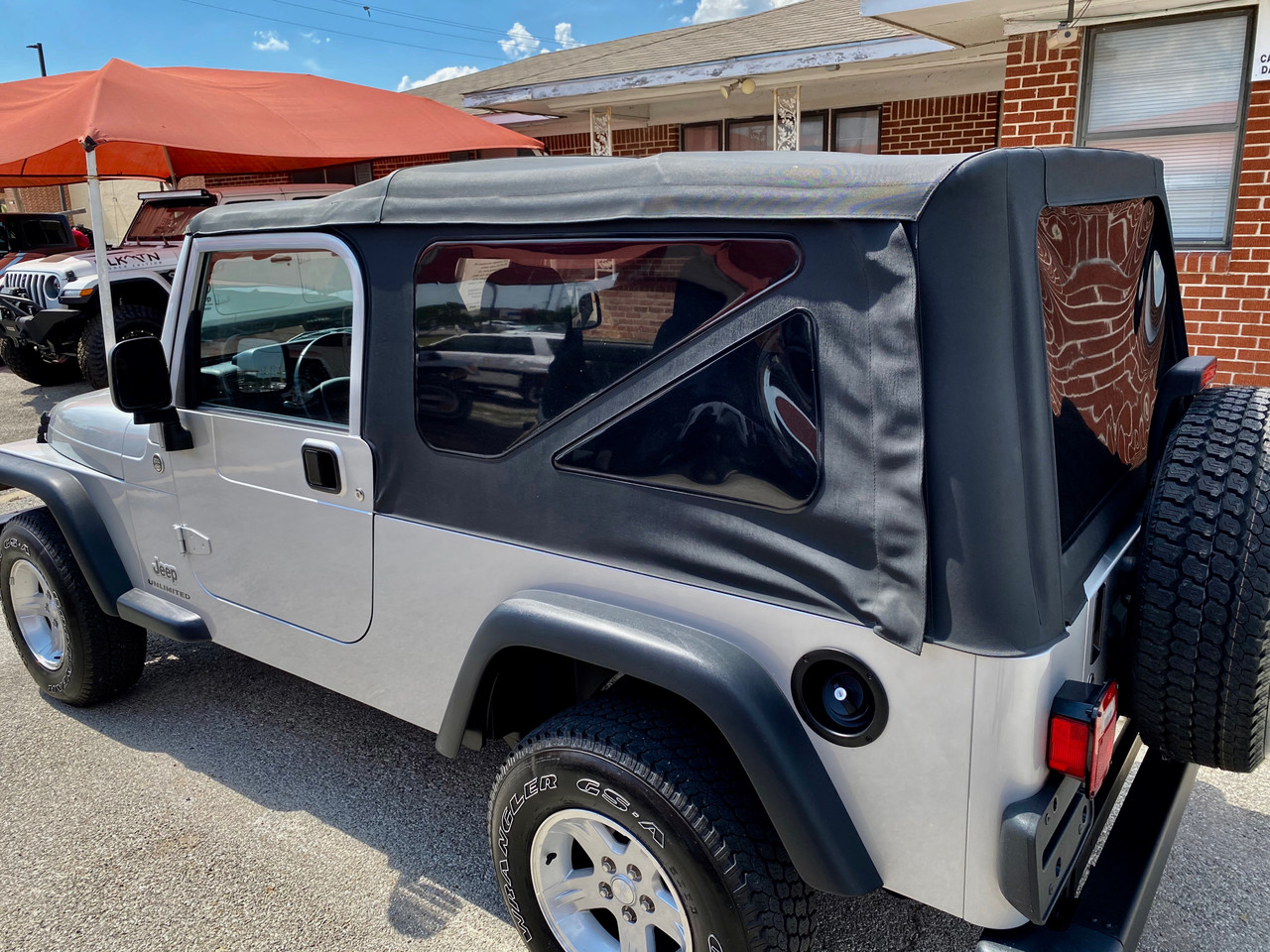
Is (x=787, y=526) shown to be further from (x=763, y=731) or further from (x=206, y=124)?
(x=206, y=124)

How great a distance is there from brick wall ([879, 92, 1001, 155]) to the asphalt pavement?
7806mm

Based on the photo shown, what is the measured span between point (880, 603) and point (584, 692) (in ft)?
3.17

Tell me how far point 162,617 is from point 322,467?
1063 millimetres

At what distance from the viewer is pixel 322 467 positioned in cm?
258

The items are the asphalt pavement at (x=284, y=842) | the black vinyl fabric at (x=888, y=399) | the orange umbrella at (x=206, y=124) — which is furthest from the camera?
the orange umbrella at (x=206, y=124)

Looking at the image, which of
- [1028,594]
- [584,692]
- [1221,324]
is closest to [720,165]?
[1028,594]

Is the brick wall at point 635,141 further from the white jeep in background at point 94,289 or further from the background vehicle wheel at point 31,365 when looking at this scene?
the background vehicle wheel at point 31,365

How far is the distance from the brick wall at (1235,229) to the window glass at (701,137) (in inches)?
191

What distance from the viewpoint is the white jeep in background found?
10.0m

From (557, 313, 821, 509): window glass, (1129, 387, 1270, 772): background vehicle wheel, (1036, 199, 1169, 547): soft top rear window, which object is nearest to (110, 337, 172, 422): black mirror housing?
(557, 313, 821, 509): window glass

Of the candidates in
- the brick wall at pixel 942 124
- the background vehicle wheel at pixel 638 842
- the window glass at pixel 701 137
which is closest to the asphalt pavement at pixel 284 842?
the background vehicle wheel at pixel 638 842

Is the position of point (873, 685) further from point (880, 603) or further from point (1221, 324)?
point (1221, 324)

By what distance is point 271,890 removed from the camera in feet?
8.88

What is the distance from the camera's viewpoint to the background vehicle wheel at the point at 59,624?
137 inches
